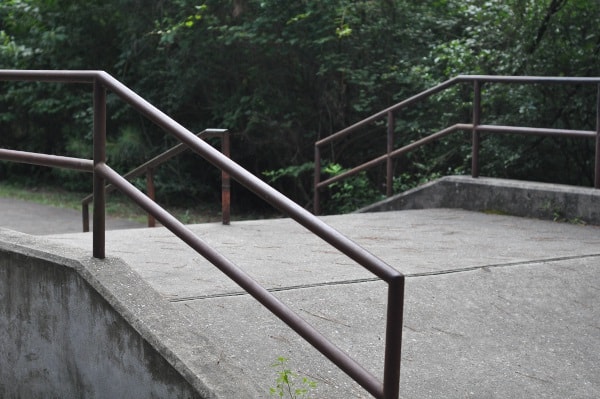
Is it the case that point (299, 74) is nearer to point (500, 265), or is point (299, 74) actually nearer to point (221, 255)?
point (500, 265)

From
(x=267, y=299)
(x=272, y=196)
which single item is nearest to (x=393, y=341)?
(x=267, y=299)

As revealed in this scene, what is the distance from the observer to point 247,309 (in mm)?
4742

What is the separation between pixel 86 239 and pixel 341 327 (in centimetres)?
270

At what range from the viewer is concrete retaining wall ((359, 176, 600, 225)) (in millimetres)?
7723

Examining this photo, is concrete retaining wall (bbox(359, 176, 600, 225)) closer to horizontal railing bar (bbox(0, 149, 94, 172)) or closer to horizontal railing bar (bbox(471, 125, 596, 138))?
horizontal railing bar (bbox(471, 125, 596, 138))

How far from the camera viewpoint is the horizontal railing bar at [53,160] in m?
4.44

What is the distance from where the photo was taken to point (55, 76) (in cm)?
455

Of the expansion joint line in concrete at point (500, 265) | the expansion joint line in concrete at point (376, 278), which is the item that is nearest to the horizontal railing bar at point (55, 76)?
the expansion joint line in concrete at point (376, 278)

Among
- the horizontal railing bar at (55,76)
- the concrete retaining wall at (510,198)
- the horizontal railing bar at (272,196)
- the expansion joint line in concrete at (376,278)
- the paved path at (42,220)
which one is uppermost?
the horizontal railing bar at (55,76)

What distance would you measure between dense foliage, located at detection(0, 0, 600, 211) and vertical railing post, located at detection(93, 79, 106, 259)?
6297 millimetres

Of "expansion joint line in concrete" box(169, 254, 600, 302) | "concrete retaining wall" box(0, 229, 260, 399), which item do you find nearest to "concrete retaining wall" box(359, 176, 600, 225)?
"expansion joint line in concrete" box(169, 254, 600, 302)

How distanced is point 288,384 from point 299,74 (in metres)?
11.5

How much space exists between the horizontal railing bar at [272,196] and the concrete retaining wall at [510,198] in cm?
462

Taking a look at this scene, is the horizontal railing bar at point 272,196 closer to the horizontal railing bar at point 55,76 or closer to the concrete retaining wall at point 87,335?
the horizontal railing bar at point 55,76
